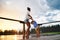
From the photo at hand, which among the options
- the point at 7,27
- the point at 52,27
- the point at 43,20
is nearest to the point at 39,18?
the point at 43,20

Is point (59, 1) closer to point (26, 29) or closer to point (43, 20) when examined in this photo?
point (43, 20)

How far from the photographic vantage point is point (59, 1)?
354 cm

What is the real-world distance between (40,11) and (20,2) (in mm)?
459

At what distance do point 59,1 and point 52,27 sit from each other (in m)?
0.55

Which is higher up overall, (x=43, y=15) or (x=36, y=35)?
(x=43, y=15)

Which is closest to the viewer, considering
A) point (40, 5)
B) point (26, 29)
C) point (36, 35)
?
point (26, 29)

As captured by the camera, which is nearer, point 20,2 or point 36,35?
point 36,35

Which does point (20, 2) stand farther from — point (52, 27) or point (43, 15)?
point (52, 27)

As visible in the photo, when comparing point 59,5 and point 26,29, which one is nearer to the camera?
point 26,29

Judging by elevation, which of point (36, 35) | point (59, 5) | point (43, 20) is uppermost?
point (59, 5)

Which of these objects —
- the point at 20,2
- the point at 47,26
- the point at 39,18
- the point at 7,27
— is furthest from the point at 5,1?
the point at 47,26

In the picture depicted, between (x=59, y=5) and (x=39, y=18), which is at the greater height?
(x=59, y=5)

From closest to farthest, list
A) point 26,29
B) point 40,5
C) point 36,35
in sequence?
1. point 26,29
2. point 36,35
3. point 40,5

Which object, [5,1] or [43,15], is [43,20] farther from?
[5,1]
